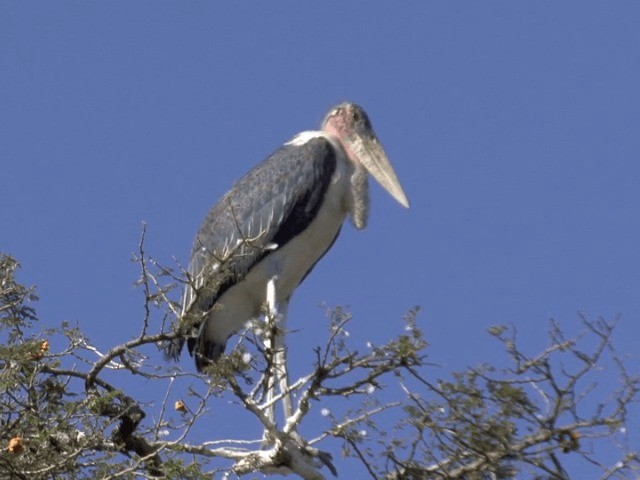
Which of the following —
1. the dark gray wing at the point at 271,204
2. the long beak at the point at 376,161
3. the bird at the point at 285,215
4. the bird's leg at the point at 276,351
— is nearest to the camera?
the bird's leg at the point at 276,351

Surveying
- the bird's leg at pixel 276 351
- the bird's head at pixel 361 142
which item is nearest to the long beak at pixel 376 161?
the bird's head at pixel 361 142

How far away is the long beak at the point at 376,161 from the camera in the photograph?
11.3 meters

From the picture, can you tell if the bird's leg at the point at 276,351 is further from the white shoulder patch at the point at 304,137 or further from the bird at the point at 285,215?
the white shoulder patch at the point at 304,137

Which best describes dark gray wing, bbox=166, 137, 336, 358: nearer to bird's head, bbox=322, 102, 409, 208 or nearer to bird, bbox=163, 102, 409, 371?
bird, bbox=163, 102, 409, 371

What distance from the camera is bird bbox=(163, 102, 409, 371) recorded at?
1042 cm

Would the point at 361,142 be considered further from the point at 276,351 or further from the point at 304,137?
the point at 276,351

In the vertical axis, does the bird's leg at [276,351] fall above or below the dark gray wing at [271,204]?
below

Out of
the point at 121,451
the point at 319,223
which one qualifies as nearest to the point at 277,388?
the point at 319,223

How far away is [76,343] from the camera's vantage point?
8.23 meters

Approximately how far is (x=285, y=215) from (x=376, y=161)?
888 mm

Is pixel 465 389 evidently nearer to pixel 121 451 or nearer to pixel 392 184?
pixel 121 451

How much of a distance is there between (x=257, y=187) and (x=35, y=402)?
3.33 m

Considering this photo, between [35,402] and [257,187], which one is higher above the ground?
[257,187]

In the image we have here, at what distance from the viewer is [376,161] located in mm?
11375
